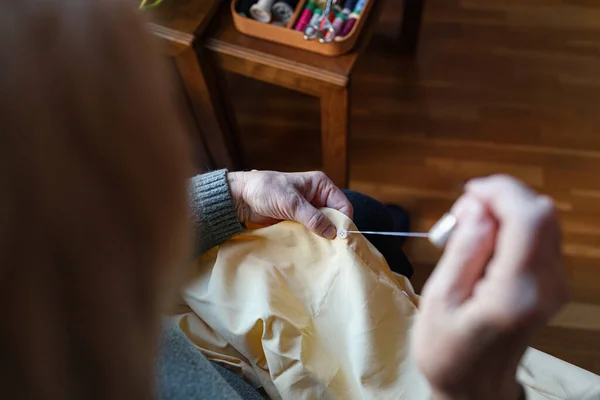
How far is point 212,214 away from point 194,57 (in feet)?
1.21

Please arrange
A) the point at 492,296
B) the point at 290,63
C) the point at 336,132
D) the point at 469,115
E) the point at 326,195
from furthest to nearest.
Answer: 1. the point at 469,115
2. the point at 336,132
3. the point at 290,63
4. the point at 326,195
5. the point at 492,296

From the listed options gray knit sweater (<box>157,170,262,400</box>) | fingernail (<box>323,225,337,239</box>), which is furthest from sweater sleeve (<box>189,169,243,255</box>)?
fingernail (<box>323,225,337,239</box>)

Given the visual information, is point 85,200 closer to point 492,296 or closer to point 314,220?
point 492,296

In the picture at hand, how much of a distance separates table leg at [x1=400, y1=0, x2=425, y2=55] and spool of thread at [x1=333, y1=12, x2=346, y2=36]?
1.74ft

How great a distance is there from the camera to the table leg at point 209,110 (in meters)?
0.93

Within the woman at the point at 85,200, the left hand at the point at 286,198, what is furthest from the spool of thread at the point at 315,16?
the woman at the point at 85,200

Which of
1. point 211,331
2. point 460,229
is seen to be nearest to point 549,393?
point 460,229

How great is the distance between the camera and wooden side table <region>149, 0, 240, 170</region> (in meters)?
0.88

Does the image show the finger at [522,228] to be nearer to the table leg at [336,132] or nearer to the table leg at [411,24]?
the table leg at [336,132]

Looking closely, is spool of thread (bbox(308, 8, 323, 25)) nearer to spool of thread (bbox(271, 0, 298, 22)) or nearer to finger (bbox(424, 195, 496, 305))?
spool of thread (bbox(271, 0, 298, 22))

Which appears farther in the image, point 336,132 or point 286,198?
point 336,132

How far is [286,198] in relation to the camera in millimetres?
685

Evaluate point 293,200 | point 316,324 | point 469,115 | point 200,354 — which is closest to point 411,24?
point 469,115

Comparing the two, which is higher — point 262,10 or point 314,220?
point 262,10
